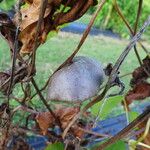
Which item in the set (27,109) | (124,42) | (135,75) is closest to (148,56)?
(135,75)

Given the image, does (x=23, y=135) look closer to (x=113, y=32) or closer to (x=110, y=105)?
(x=110, y=105)

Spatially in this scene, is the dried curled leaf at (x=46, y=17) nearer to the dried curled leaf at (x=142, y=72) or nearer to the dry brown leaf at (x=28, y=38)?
the dry brown leaf at (x=28, y=38)

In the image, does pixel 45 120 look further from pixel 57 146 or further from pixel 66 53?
pixel 66 53

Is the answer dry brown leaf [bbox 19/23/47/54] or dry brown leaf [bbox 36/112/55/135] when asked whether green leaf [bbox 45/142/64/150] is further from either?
dry brown leaf [bbox 19/23/47/54]

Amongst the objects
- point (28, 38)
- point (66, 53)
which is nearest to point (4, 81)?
point (28, 38)

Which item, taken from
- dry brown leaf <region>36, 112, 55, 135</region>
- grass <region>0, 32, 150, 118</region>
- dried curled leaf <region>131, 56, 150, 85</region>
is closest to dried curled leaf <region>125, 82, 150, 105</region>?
dried curled leaf <region>131, 56, 150, 85</region>

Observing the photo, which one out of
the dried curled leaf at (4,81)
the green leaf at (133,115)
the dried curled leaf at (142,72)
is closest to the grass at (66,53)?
the green leaf at (133,115)
